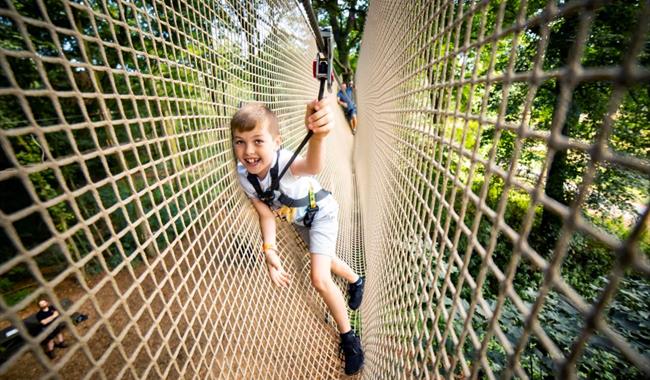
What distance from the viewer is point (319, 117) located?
2.59ft

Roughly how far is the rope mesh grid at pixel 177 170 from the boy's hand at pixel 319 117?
1.02ft

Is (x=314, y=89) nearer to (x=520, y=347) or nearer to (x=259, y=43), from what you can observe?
(x=259, y=43)

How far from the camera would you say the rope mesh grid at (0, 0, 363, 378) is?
0.41 metres

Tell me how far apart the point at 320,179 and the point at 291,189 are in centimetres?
88

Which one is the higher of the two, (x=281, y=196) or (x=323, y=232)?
(x=281, y=196)

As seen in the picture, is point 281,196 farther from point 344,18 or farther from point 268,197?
point 344,18

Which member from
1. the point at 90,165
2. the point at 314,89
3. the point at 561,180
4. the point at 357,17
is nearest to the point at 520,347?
the point at 314,89

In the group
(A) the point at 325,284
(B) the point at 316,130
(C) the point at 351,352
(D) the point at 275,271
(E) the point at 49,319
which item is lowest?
(E) the point at 49,319

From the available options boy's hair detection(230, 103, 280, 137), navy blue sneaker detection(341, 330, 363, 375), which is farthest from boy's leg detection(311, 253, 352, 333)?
boy's hair detection(230, 103, 280, 137)

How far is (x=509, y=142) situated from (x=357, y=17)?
22.9 feet

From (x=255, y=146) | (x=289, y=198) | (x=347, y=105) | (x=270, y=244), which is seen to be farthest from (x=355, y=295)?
(x=347, y=105)

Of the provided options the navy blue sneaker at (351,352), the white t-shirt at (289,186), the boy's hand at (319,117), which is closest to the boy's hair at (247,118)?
the white t-shirt at (289,186)

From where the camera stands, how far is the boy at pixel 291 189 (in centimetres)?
97

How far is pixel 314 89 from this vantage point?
3219mm
